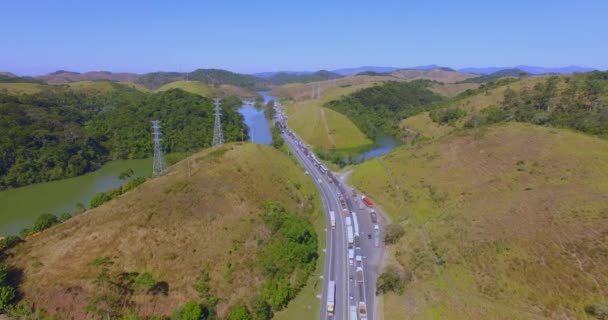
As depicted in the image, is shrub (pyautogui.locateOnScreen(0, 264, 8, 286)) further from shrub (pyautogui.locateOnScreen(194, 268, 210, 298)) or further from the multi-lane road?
the multi-lane road

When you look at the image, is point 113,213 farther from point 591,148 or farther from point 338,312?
point 591,148

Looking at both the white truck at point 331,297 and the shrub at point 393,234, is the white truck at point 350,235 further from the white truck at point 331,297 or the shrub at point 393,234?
the white truck at point 331,297

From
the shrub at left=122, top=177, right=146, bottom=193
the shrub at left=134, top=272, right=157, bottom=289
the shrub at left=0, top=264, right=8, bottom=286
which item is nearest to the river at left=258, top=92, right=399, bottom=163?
the shrub at left=122, top=177, right=146, bottom=193

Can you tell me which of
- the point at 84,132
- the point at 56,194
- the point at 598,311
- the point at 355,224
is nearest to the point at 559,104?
the point at 355,224

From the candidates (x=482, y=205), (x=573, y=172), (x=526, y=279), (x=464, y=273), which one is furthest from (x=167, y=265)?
(x=573, y=172)

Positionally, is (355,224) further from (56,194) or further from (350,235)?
(56,194)
